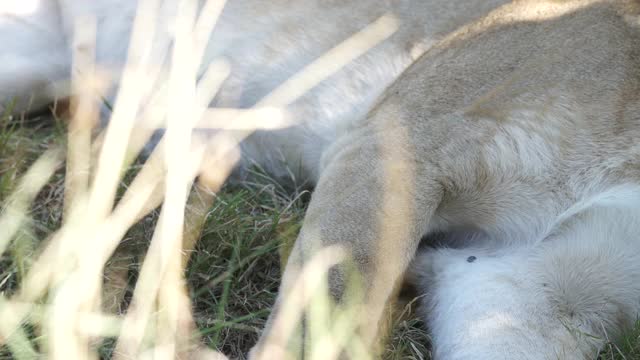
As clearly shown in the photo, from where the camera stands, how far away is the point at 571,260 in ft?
7.84

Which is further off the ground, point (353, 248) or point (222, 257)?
point (353, 248)

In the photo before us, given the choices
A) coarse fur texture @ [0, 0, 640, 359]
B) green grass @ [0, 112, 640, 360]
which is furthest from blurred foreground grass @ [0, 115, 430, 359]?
coarse fur texture @ [0, 0, 640, 359]

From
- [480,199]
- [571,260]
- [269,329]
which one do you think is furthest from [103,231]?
[571,260]

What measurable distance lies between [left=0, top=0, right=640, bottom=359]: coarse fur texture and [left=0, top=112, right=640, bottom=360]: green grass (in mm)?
130

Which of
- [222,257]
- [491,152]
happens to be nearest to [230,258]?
[222,257]

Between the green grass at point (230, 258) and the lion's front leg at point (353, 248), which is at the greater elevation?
the lion's front leg at point (353, 248)

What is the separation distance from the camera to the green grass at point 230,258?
238 centimetres

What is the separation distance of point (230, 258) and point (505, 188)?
0.68 metres

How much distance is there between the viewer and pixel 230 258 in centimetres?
265

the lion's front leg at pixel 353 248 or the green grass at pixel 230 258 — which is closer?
the lion's front leg at pixel 353 248

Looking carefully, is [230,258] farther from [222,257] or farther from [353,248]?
[353,248]

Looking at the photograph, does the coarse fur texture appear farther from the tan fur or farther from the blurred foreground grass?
the blurred foreground grass

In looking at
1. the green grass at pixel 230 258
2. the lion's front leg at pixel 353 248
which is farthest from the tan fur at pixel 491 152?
the green grass at pixel 230 258

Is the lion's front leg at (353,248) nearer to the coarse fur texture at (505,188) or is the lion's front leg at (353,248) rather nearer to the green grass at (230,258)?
the coarse fur texture at (505,188)
